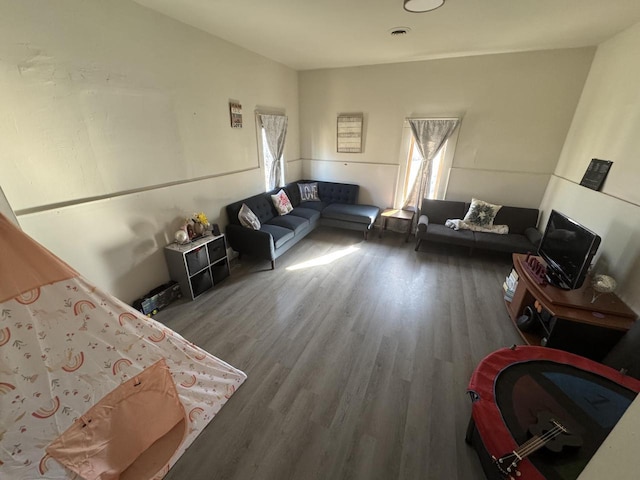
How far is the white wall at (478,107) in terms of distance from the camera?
10.9ft

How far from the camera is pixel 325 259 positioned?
374 centimetres

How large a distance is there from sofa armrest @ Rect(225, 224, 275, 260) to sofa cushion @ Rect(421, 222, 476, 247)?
235 cm

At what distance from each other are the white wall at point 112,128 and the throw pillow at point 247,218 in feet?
0.99

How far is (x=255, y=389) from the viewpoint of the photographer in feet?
6.02

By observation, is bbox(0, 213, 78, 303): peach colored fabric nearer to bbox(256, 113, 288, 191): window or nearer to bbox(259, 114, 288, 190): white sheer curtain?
bbox(256, 113, 288, 191): window

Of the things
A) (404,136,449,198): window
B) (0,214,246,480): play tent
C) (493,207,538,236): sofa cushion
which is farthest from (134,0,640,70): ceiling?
(0,214,246,480): play tent

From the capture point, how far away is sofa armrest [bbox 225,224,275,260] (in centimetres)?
323

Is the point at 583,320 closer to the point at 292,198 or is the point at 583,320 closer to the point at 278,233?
the point at 278,233

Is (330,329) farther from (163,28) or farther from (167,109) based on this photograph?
(163,28)

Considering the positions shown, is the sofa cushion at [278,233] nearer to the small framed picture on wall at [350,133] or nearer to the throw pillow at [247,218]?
the throw pillow at [247,218]

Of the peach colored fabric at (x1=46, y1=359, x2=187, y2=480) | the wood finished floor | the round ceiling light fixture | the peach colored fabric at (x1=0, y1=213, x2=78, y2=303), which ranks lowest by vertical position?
the wood finished floor

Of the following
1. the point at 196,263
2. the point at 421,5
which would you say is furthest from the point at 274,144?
the point at 421,5

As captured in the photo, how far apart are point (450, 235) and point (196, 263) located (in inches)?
133

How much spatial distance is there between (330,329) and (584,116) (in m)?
3.94
